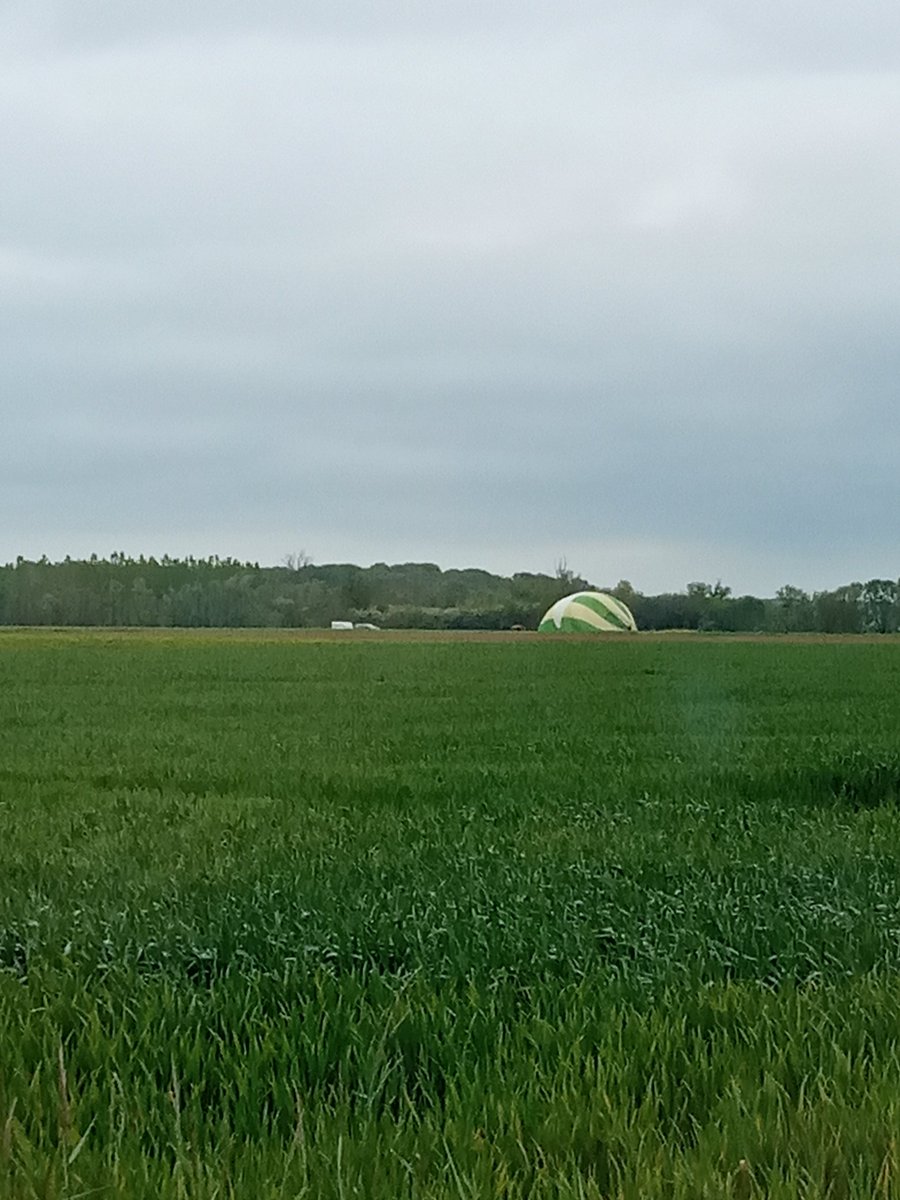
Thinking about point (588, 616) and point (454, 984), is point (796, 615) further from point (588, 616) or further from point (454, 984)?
point (454, 984)

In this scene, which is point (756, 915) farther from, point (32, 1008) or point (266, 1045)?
point (32, 1008)

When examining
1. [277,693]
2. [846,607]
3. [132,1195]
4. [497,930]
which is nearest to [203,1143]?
[132,1195]

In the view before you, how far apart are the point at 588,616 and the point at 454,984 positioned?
8526 cm

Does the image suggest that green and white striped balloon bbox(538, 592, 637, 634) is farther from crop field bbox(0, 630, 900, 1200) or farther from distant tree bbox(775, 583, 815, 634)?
crop field bbox(0, 630, 900, 1200)

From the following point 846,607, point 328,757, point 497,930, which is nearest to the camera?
point 497,930

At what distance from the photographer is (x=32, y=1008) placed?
4.15 metres

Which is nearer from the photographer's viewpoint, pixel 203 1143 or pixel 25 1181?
pixel 25 1181

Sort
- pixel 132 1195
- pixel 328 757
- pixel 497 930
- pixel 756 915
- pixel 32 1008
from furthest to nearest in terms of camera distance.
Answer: pixel 328 757 → pixel 756 915 → pixel 497 930 → pixel 32 1008 → pixel 132 1195

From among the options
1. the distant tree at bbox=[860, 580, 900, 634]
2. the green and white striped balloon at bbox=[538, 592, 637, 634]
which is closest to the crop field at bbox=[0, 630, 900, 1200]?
the green and white striped balloon at bbox=[538, 592, 637, 634]

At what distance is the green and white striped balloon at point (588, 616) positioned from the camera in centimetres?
8812

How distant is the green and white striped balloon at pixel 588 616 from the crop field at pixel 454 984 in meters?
76.5

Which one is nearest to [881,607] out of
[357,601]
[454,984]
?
[357,601]

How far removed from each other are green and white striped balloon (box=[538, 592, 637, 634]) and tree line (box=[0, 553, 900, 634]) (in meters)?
9.96

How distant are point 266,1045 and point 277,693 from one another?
21749 mm
